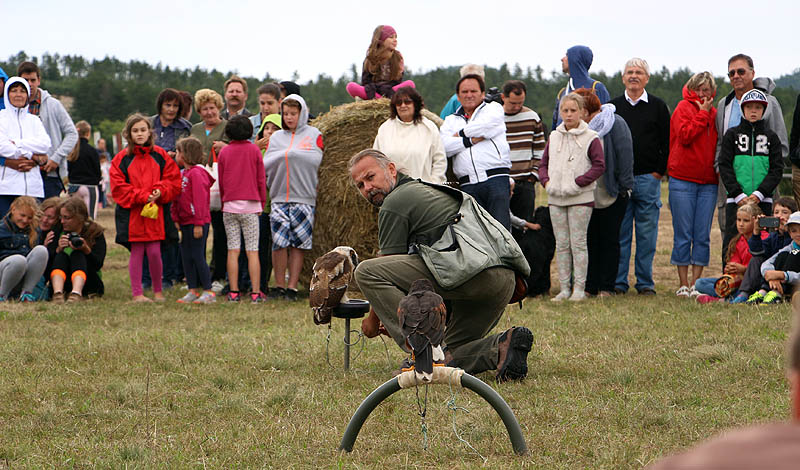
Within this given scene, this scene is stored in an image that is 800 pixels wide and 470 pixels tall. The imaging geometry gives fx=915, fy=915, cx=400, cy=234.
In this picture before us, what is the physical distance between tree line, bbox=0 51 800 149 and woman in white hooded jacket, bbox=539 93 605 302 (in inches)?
1408

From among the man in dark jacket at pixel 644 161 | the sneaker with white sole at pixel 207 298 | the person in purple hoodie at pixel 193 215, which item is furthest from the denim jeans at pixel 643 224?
the person in purple hoodie at pixel 193 215

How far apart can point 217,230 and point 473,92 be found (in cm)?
345

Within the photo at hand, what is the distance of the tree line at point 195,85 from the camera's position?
5881cm

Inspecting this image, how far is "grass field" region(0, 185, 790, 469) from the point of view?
423 cm

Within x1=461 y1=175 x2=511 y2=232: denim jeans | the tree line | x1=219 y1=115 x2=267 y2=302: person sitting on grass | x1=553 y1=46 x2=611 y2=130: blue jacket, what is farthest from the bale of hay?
the tree line

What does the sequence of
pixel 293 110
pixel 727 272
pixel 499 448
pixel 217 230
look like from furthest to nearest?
1. pixel 217 230
2. pixel 293 110
3. pixel 727 272
4. pixel 499 448

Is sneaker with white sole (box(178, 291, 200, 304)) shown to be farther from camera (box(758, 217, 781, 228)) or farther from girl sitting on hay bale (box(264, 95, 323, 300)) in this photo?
camera (box(758, 217, 781, 228))

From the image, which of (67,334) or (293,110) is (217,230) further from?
(67,334)

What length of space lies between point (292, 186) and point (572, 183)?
2914mm

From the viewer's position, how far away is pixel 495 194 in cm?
904

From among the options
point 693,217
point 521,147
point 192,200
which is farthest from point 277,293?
point 693,217

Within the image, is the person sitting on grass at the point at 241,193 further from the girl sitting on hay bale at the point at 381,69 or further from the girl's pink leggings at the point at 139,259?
the girl sitting on hay bale at the point at 381,69

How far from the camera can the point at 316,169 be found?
977 cm

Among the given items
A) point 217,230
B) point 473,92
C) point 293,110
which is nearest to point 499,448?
point 473,92
